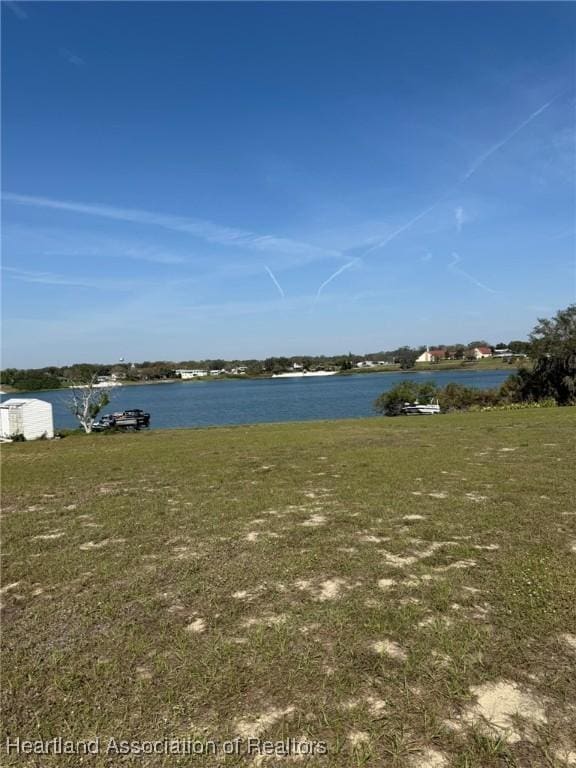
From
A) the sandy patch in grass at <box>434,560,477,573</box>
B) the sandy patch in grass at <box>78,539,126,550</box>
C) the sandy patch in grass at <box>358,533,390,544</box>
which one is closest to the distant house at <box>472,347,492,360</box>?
the sandy patch in grass at <box>358,533,390,544</box>

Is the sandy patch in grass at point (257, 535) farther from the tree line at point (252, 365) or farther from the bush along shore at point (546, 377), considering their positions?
the tree line at point (252, 365)

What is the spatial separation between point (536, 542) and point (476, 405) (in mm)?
32780

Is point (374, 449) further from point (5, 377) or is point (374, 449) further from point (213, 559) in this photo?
point (5, 377)

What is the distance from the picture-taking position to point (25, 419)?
68.4 feet

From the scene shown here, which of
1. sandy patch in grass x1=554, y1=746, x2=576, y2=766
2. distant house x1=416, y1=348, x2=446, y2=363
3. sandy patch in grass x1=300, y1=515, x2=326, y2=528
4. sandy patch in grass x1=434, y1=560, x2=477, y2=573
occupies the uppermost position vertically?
distant house x1=416, y1=348, x2=446, y2=363

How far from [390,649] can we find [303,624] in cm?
59

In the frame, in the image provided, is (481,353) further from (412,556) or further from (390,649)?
(390,649)

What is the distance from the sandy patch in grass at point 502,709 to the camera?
219 centimetres

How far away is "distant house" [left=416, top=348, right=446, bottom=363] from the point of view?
128625 millimetres

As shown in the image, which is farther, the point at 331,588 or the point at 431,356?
the point at 431,356

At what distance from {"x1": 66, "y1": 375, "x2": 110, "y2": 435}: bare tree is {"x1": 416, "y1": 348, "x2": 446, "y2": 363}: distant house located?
109 m

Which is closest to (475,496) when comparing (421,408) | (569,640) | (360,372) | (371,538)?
(371,538)

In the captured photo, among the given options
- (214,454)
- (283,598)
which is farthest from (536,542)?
(214,454)

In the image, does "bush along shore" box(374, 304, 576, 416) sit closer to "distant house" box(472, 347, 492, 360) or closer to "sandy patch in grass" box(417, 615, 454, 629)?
"sandy patch in grass" box(417, 615, 454, 629)
